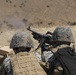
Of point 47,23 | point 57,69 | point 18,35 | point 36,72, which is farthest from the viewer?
point 47,23

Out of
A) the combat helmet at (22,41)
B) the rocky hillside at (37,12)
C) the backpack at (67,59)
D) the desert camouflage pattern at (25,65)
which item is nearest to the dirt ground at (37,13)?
the rocky hillside at (37,12)

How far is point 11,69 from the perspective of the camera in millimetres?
5742

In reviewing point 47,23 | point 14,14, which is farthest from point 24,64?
point 14,14

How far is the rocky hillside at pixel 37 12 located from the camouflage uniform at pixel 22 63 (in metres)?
23.6

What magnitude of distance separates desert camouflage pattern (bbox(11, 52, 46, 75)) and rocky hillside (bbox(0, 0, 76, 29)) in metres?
24.2

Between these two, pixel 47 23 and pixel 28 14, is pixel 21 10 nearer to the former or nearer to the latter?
pixel 28 14

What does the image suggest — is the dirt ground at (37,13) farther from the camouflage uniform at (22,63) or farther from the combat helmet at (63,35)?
the camouflage uniform at (22,63)

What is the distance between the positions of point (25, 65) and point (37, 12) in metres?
30.3

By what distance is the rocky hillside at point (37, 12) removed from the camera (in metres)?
32.3

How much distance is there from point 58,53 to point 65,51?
16 cm

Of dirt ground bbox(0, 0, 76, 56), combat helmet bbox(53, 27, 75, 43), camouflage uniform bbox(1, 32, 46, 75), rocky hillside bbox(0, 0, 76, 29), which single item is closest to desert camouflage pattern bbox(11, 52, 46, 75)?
camouflage uniform bbox(1, 32, 46, 75)

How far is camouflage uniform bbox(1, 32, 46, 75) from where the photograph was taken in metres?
5.38

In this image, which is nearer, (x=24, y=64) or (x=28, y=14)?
(x=24, y=64)

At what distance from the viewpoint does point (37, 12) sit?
35.6 metres
